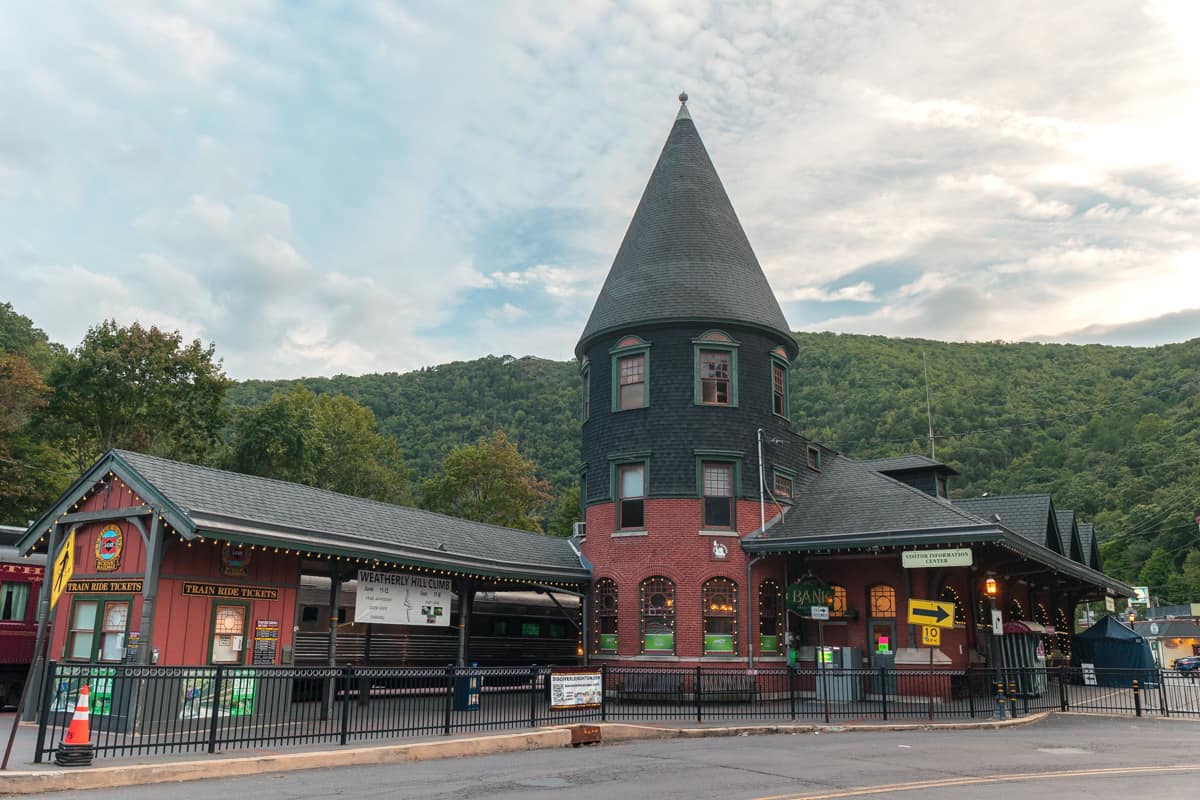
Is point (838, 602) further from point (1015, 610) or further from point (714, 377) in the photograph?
point (1015, 610)

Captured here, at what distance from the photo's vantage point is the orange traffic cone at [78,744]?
1170cm

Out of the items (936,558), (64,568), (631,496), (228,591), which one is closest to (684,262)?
(631,496)

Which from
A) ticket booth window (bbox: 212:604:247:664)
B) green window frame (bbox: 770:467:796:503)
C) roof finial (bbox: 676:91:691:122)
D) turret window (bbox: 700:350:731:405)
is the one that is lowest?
ticket booth window (bbox: 212:604:247:664)

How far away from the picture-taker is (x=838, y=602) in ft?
94.5

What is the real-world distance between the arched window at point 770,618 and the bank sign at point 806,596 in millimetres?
563

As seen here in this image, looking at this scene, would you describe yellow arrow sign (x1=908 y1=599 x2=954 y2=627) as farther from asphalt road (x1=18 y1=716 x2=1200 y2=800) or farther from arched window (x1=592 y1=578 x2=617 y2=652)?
arched window (x1=592 y1=578 x2=617 y2=652)

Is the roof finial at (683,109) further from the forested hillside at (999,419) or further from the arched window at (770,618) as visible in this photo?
the forested hillside at (999,419)

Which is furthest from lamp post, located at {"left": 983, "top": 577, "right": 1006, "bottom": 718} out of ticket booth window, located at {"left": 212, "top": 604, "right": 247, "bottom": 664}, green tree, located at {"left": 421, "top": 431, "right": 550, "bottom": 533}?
green tree, located at {"left": 421, "top": 431, "right": 550, "bottom": 533}

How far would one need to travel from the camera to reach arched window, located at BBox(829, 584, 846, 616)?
28578mm

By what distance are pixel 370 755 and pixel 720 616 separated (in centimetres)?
1526

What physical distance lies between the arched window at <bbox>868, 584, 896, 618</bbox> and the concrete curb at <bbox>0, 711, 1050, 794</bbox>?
6386 mm

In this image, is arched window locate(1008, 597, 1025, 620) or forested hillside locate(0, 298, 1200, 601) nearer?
arched window locate(1008, 597, 1025, 620)

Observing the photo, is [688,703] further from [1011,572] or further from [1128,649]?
[1128,649]

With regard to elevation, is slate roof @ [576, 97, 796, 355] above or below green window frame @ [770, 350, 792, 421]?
above
